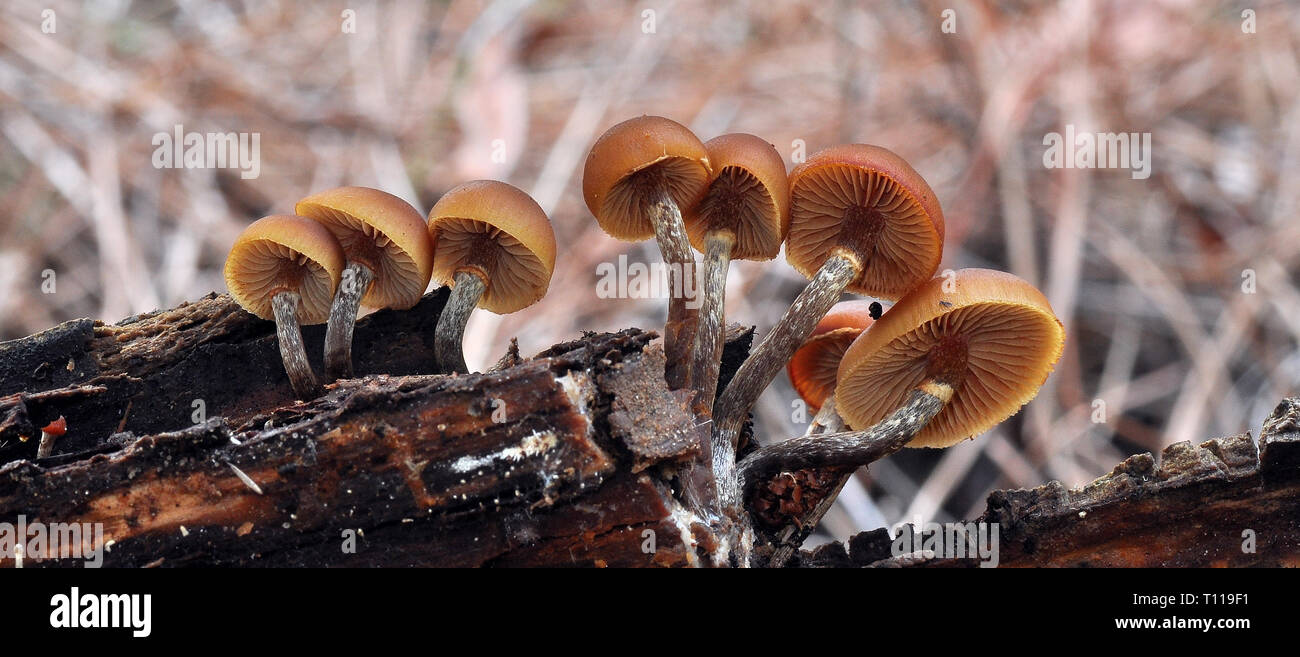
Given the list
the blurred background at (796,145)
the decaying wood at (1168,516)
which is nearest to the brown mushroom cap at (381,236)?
the decaying wood at (1168,516)

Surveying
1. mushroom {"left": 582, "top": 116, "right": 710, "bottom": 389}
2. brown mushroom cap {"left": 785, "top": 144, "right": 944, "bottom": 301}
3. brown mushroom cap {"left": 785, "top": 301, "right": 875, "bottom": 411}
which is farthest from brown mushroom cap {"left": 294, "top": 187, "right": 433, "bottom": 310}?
brown mushroom cap {"left": 785, "top": 301, "right": 875, "bottom": 411}

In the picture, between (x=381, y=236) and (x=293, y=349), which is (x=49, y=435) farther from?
(x=381, y=236)

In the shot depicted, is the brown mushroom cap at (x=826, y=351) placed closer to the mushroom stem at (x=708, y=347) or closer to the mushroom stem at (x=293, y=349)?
the mushroom stem at (x=708, y=347)

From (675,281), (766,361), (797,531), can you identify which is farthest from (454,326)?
(797,531)

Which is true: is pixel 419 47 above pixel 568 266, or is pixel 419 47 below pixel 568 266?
above

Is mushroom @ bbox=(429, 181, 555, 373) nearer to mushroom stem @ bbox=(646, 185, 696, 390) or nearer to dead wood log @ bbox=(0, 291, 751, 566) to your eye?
mushroom stem @ bbox=(646, 185, 696, 390)

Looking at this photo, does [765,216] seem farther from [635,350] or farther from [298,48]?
[298,48]
